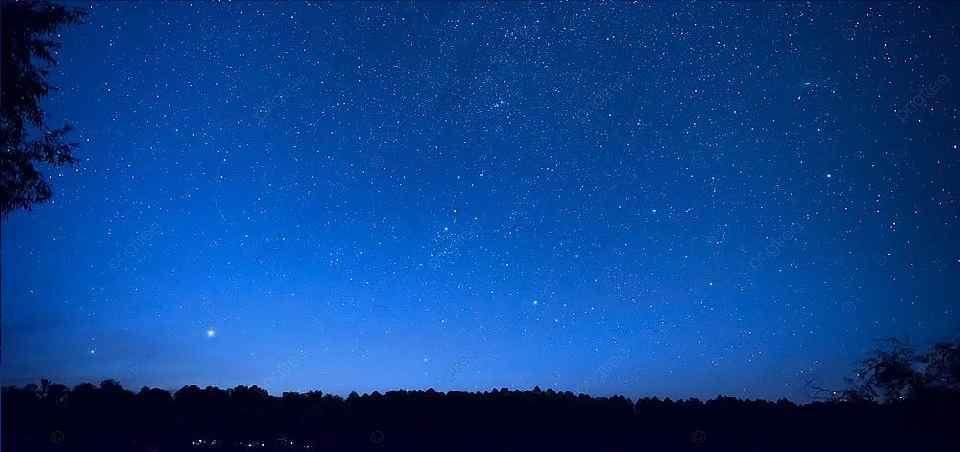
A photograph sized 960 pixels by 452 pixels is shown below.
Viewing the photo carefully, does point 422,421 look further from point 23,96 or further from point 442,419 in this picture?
point 23,96

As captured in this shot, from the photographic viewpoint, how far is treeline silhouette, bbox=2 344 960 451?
1017 inches

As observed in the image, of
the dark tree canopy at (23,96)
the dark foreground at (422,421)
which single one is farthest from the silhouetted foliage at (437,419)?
the dark tree canopy at (23,96)

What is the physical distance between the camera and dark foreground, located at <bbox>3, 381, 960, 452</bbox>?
2536 centimetres

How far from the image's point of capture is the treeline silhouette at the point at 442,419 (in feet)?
84.7

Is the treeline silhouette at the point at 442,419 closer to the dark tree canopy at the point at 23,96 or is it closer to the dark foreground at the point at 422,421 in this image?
the dark foreground at the point at 422,421

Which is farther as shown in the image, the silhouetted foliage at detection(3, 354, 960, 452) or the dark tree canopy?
the silhouetted foliage at detection(3, 354, 960, 452)

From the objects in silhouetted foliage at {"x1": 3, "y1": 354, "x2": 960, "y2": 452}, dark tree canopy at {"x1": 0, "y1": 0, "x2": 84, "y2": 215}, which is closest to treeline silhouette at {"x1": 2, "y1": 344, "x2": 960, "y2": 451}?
silhouetted foliage at {"x1": 3, "y1": 354, "x2": 960, "y2": 452}

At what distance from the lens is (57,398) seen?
27.2 m

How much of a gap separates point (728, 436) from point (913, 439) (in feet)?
21.6

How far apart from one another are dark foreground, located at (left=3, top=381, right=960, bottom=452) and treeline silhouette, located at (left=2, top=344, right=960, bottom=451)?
0.05m

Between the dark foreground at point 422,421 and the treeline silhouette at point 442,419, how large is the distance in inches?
1.8

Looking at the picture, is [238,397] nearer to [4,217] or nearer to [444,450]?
[444,450]

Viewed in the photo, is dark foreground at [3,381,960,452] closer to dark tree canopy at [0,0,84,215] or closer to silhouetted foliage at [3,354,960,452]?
silhouetted foliage at [3,354,960,452]

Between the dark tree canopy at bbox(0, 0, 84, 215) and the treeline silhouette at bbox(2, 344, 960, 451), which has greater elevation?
the dark tree canopy at bbox(0, 0, 84, 215)
